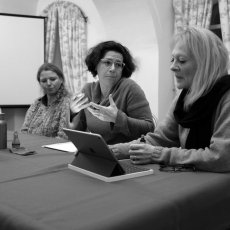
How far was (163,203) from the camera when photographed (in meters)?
0.97

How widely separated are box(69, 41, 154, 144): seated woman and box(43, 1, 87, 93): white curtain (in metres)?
2.23

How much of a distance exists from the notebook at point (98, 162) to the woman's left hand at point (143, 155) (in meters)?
0.06

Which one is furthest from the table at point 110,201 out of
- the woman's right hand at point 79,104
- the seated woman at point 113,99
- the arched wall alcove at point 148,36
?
the arched wall alcove at point 148,36

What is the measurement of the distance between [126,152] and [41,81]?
1461 millimetres

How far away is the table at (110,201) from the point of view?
2.81ft

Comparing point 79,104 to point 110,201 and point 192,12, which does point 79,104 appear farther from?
point 192,12

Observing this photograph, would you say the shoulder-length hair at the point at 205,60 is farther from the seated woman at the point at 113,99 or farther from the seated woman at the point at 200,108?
the seated woman at the point at 113,99

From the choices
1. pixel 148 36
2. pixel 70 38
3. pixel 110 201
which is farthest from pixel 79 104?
pixel 70 38

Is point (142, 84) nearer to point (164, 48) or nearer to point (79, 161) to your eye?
point (164, 48)

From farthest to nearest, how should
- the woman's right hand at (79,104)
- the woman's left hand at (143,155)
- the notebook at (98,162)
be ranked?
the woman's right hand at (79,104) < the woman's left hand at (143,155) < the notebook at (98,162)

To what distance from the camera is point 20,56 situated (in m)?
4.67

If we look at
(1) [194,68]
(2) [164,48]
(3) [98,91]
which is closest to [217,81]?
(1) [194,68]

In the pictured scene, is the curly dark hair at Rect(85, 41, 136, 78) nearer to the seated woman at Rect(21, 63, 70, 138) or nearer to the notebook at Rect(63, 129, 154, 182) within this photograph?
the seated woman at Rect(21, 63, 70, 138)

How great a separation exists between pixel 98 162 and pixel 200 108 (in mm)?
478
